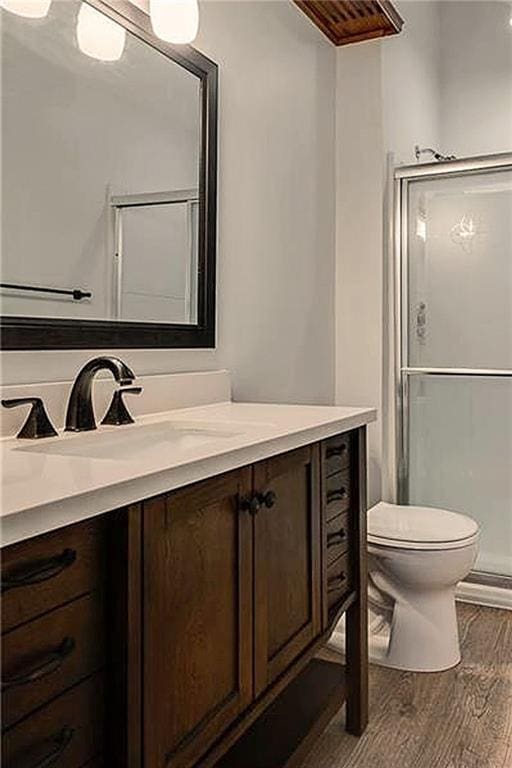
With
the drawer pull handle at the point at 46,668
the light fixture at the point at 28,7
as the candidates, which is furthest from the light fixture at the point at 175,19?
the drawer pull handle at the point at 46,668

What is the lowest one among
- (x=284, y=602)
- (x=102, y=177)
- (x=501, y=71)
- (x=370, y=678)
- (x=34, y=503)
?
(x=370, y=678)

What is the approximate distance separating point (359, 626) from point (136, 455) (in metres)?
A: 0.87

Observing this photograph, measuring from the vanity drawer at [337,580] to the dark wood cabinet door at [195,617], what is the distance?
1.44 feet

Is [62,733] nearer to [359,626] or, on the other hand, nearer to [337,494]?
[337,494]

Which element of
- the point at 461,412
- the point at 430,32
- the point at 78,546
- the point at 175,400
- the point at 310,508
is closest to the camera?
the point at 78,546

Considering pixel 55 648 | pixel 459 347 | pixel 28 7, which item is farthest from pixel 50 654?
pixel 459 347

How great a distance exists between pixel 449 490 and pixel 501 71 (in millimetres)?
2322

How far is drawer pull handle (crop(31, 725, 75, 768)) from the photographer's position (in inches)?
33.2

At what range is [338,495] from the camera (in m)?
1.75

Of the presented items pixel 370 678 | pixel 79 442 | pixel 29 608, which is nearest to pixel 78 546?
pixel 29 608

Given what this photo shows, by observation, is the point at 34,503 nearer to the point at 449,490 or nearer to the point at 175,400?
the point at 175,400

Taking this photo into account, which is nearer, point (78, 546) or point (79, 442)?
point (78, 546)

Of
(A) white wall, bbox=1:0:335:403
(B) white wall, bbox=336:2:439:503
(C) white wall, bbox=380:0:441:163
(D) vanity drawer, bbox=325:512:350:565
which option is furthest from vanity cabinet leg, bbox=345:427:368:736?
(C) white wall, bbox=380:0:441:163

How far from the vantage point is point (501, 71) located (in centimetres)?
374
